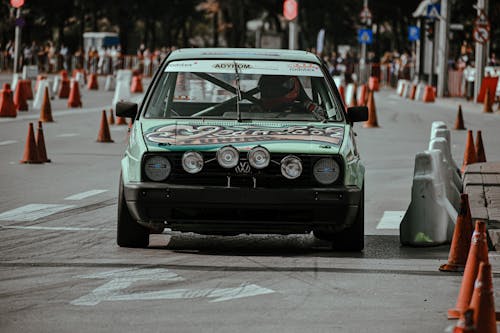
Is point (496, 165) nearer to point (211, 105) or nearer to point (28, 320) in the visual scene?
point (211, 105)

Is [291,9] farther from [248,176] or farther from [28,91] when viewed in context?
[248,176]

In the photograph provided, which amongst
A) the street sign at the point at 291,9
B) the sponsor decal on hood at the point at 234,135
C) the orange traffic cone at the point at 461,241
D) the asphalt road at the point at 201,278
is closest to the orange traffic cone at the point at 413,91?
the street sign at the point at 291,9

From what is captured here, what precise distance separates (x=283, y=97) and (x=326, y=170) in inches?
52.9

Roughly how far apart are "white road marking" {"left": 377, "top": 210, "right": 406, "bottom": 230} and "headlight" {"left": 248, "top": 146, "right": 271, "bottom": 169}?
2.79 metres

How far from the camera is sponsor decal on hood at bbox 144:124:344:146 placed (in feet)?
31.9

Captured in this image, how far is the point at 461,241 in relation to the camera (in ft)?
29.8

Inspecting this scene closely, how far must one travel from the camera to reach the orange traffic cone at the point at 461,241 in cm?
906

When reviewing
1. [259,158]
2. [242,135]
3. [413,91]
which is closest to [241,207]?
[259,158]

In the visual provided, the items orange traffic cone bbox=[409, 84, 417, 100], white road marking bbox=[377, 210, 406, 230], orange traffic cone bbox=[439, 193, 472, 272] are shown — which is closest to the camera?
orange traffic cone bbox=[439, 193, 472, 272]

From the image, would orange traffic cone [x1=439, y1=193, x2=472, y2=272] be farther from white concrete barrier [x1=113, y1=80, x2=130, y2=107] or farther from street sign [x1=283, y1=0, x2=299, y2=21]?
street sign [x1=283, y1=0, x2=299, y2=21]

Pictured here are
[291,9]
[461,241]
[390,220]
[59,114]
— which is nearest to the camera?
[461,241]

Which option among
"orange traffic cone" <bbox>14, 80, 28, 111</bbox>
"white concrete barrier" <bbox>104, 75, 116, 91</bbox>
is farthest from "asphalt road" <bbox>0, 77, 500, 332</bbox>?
"white concrete barrier" <bbox>104, 75, 116, 91</bbox>

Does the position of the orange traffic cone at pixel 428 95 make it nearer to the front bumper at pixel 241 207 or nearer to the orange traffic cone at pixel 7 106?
the orange traffic cone at pixel 7 106

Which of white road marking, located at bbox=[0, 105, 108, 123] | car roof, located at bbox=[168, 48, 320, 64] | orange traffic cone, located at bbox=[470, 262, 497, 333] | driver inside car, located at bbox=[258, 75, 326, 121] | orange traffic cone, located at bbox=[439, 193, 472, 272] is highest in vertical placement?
car roof, located at bbox=[168, 48, 320, 64]
